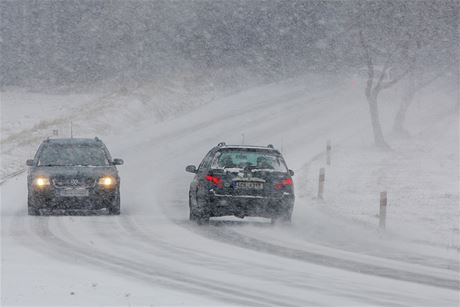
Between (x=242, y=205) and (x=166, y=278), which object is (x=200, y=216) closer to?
(x=242, y=205)

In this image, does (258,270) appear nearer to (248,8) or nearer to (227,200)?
(227,200)

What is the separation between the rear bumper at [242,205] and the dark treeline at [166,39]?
44772mm

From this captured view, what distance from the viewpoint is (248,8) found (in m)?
71.4

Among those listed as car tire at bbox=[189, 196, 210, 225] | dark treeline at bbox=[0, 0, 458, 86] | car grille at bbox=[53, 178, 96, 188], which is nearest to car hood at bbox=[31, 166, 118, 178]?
car grille at bbox=[53, 178, 96, 188]

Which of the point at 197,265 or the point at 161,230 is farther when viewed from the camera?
the point at 161,230

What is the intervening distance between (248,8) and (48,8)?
15.2m

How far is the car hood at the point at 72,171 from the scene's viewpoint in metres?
19.1

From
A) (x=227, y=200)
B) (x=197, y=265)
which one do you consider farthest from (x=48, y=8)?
(x=197, y=265)

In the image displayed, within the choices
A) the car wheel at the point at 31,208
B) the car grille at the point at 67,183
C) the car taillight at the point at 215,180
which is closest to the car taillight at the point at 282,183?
the car taillight at the point at 215,180

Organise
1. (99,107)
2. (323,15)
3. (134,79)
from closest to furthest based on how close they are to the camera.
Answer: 1. (99,107)
2. (134,79)
3. (323,15)

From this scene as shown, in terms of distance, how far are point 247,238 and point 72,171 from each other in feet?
15.7

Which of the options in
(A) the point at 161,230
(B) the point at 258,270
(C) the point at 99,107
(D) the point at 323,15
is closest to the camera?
(B) the point at 258,270

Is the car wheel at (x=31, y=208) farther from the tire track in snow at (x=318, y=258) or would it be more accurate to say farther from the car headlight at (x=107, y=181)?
the tire track in snow at (x=318, y=258)

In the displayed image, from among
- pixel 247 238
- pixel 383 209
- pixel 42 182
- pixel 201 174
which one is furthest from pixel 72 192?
pixel 383 209
